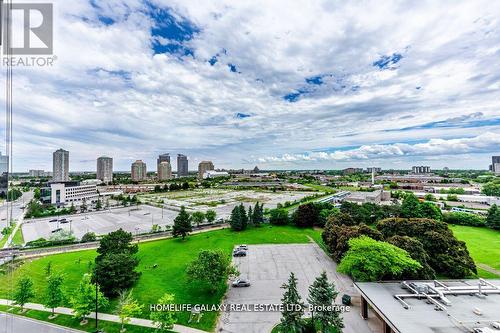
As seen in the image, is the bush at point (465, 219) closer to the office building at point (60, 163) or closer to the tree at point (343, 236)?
the tree at point (343, 236)

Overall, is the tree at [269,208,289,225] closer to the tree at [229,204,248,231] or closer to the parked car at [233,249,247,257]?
the tree at [229,204,248,231]

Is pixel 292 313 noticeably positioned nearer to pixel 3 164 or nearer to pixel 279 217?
pixel 3 164

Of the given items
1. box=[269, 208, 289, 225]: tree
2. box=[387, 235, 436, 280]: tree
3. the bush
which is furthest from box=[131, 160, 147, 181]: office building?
box=[387, 235, 436, 280]: tree

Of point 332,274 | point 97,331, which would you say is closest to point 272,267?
point 332,274

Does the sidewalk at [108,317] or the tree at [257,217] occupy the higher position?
the tree at [257,217]

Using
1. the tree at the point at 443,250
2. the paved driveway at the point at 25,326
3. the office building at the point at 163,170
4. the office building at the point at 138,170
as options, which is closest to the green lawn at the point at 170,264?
the paved driveway at the point at 25,326

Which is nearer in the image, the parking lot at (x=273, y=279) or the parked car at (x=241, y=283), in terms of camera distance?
the parking lot at (x=273, y=279)

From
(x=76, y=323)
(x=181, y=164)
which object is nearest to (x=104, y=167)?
(x=181, y=164)
